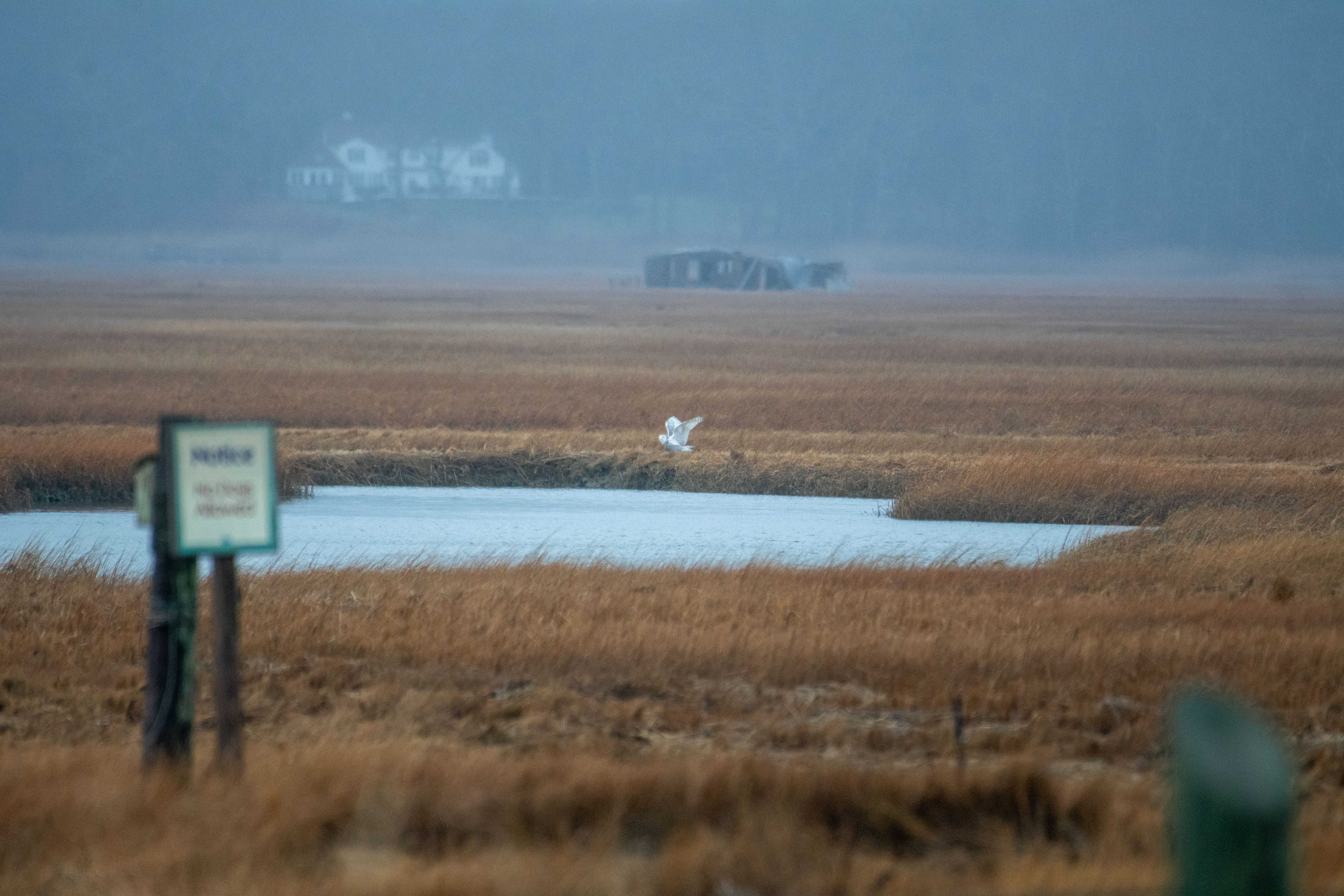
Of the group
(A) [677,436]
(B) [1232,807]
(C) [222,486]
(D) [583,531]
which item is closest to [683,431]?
(A) [677,436]

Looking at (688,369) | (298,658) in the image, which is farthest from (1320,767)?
(688,369)

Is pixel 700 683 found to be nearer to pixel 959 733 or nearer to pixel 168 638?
pixel 959 733

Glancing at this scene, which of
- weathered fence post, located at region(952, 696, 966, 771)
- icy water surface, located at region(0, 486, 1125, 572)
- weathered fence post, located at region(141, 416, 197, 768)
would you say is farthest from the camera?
icy water surface, located at region(0, 486, 1125, 572)

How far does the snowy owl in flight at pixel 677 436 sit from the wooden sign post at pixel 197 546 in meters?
18.5

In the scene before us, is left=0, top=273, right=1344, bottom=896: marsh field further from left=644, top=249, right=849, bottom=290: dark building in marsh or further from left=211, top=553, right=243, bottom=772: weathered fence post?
left=644, top=249, right=849, bottom=290: dark building in marsh

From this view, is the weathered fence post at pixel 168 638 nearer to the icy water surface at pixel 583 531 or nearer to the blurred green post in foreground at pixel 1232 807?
the blurred green post in foreground at pixel 1232 807

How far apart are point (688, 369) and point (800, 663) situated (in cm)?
3335

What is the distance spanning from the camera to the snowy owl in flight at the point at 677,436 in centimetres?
2464

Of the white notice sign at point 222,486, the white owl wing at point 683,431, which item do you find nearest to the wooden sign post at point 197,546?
the white notice sign at point 222,486

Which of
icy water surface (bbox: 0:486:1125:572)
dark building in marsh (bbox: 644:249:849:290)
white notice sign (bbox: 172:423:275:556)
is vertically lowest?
icy water surface (bbox: 0:486:1125:572)

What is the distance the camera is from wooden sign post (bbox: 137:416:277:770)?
550 cm

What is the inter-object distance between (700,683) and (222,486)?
4.18 metres

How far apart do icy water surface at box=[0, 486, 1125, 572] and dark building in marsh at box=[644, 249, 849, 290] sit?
7936cm

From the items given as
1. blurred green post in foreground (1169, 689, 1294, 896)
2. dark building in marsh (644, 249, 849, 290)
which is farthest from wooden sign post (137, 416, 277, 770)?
dark building in marsh (644, 249, 849, 290)
